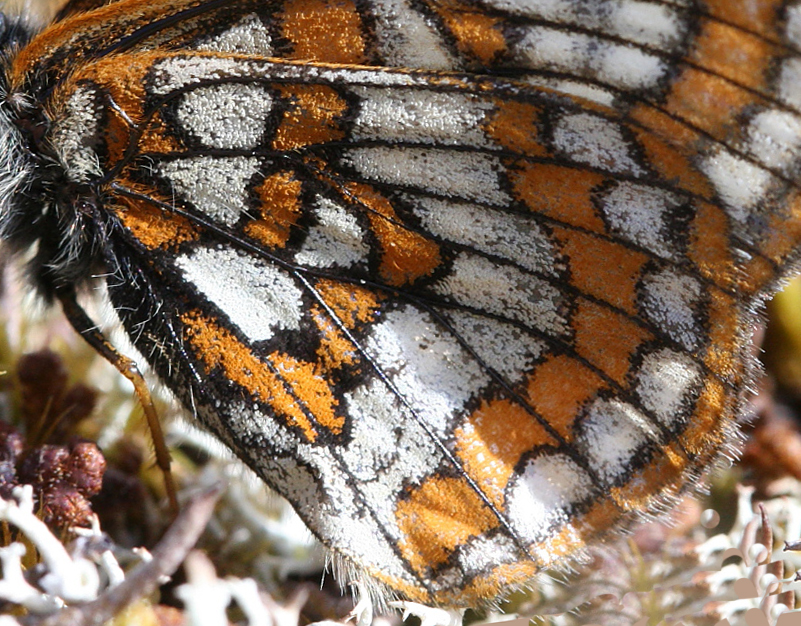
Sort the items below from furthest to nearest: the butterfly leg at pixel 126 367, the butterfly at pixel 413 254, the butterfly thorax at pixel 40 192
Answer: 1. the butterfly leg at pixel 126 367
2. the butterfly thorax at pixel 40 192
3. the butterfly at pixel 413 254

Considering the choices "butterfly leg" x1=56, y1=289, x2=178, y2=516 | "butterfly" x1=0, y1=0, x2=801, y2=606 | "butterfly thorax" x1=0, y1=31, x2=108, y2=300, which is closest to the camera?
"butterfly" x1=0, y1=0, x2=801, y2=606

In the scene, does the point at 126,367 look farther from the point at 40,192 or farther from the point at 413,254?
the point at 413,254

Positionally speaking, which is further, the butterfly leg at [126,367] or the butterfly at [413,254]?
the butterfly leg at [126,367]

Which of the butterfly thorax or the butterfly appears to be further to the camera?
the butterfly thorax

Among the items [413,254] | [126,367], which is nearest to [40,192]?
[126,367]

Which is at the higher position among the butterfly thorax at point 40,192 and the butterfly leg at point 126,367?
the butterfly thorax at point 40,192

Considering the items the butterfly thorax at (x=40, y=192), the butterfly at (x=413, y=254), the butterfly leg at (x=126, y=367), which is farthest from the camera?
the butterfly leg at (x=126, y=367)

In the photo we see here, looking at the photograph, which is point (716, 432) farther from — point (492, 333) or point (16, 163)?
point (16, 163)
